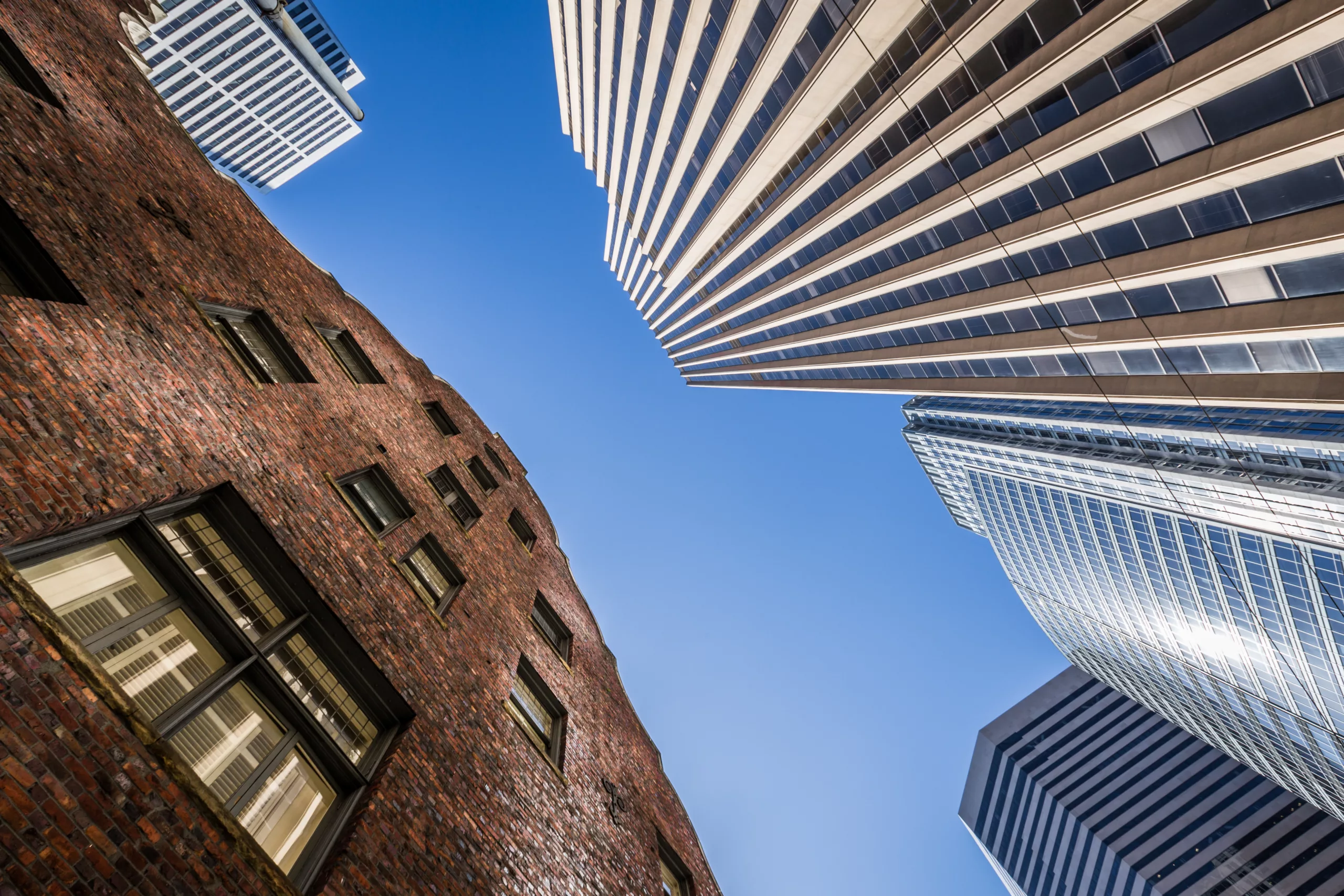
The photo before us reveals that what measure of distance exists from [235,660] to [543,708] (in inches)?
285

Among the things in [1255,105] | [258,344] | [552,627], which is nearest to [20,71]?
[258,344]

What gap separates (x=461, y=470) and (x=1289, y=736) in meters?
97.0

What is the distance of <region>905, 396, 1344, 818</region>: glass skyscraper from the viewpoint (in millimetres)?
56500

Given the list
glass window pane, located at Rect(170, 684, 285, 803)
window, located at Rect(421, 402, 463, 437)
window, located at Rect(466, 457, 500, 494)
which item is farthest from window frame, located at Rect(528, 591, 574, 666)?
glass window pane, located at Rect(170, 684, 285, 803)

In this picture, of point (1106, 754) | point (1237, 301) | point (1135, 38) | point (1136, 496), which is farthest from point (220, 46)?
point (1106, 754)

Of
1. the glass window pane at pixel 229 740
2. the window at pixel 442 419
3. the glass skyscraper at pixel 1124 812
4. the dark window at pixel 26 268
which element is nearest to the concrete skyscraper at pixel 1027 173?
the window at pixel 442 419

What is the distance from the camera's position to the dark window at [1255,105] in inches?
697

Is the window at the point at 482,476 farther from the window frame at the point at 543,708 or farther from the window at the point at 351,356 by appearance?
the window frame at the point at 543,708

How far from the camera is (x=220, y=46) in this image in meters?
82.6

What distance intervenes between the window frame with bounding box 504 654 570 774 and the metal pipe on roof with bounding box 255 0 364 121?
315 feet

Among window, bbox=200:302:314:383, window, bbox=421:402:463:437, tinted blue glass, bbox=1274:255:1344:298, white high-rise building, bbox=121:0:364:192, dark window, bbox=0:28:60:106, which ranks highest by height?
→ white high-rise building, bbox=121:0:364:192

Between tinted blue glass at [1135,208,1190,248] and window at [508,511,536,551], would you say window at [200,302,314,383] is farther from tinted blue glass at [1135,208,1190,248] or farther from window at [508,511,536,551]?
tinted blue glass at [1135,208,1190,248]

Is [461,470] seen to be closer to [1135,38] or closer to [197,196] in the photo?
[197,196]

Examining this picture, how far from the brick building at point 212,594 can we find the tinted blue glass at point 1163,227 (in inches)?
1017
